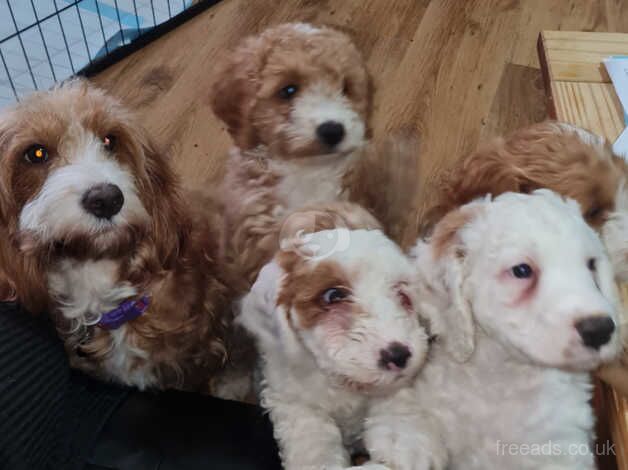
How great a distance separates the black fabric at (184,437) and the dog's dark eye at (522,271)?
1.60 ft

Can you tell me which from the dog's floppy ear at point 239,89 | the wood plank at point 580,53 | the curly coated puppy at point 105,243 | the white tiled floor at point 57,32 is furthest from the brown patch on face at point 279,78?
the white tiled floor at point 57,32

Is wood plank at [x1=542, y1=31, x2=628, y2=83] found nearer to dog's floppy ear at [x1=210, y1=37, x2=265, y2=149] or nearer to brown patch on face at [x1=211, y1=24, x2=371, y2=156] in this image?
brown patch on face at [x1=211, y1=24, x2=371, y2=156]

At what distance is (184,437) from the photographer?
1.05 metres

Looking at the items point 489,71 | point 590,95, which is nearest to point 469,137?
point 489,71

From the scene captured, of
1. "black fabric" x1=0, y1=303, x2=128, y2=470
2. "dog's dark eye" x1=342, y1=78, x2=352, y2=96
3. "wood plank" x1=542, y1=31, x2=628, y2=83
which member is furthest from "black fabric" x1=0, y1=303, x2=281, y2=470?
"wood plank" x1=542, y1=31, x2=628, y2=83

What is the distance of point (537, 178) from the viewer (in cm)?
113

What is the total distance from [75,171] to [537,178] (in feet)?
2.46

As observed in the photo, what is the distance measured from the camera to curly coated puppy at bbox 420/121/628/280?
1074mm

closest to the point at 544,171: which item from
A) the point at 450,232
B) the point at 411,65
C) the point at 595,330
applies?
the point at 450,232

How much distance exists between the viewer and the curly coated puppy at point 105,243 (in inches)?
40.7

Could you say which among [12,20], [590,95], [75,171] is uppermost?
[75,171]

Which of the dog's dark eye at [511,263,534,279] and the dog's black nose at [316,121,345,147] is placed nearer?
the dog's dark eye at [511,263,534,279]

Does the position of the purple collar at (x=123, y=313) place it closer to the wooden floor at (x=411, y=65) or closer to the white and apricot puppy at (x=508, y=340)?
the white and apricot puppy at (x=508, y=340)

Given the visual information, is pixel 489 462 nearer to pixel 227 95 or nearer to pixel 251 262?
pixel 251 262
